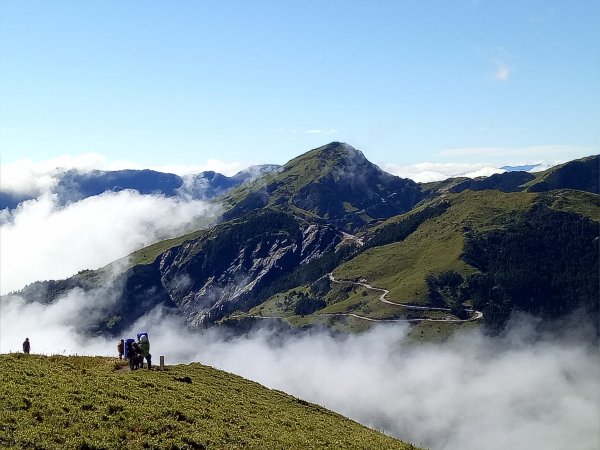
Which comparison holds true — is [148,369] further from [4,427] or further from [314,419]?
[4,427]

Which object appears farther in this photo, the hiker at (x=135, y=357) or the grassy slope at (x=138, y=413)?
the hiker at (x=135, y=357)

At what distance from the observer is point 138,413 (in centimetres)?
4225

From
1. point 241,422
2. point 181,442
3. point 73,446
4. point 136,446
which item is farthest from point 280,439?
point 73,446

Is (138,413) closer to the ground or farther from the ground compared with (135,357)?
farther from the ground

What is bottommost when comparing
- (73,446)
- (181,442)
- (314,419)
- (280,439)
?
(314,419)

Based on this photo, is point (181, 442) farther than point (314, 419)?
No

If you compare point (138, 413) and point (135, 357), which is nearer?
point (138, 413)

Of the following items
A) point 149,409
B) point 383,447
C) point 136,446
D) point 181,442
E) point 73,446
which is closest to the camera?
point 73,446

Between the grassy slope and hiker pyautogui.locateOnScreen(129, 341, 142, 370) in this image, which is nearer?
the grassy slope

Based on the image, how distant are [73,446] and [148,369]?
2804 centimetres

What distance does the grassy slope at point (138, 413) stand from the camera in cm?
3688

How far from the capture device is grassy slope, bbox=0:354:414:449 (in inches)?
1452

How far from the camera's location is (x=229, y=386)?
6650cm

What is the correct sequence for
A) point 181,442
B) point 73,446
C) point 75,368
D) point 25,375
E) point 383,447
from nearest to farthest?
point 73,446, point 181,442, point 25,375, point 383,447, point 75,368
